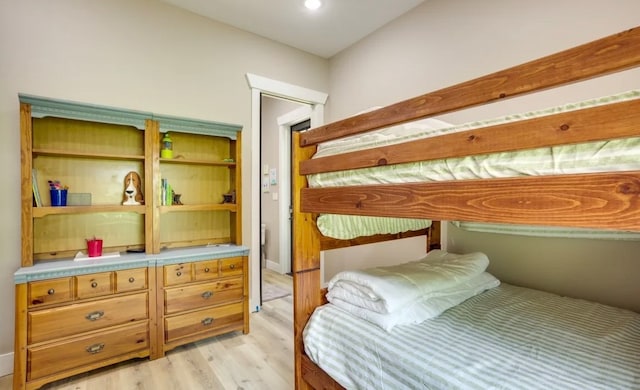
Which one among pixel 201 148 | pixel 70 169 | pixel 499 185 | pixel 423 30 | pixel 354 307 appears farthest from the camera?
pixel 201 148

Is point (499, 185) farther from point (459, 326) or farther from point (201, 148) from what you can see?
point (201, 148)

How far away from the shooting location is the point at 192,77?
2.64 metres

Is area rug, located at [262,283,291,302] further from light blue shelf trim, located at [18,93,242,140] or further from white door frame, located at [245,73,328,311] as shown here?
light blue shelf trim, located at [18,93,242,140]

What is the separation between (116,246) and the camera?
229 centimetres

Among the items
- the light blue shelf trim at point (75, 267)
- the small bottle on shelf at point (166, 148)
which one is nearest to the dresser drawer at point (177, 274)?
the light blue shelf trim at point (75, 267)

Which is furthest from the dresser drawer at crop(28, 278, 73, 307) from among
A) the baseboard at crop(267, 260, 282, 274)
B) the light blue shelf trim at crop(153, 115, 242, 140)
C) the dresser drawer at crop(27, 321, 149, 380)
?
the baseboard at crop(267, 260, 282, 274)

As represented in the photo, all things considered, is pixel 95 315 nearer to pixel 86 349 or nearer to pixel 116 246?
pixel 86 349

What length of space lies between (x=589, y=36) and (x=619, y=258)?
124cm

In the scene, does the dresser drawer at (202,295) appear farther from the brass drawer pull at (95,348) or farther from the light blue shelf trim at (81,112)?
the light blue shelf trim at (81,112)

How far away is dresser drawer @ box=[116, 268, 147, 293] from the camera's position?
1.95 meters

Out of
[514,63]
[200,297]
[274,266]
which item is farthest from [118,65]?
[274,266]

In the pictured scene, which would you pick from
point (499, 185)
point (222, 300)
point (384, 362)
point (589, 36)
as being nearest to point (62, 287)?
point (222, 300)

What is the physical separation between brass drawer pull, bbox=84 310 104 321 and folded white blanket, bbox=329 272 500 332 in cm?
150

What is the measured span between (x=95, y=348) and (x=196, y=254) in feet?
2.60
